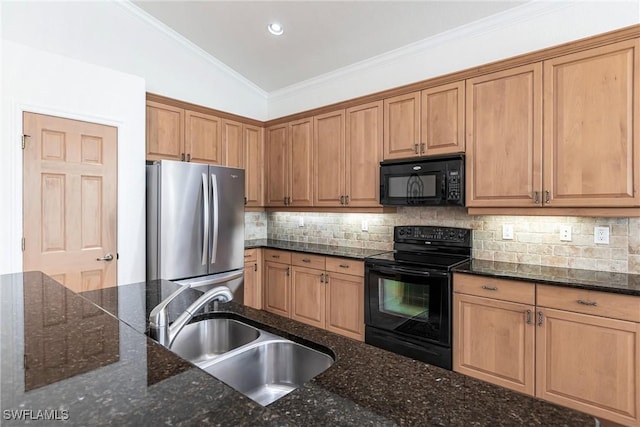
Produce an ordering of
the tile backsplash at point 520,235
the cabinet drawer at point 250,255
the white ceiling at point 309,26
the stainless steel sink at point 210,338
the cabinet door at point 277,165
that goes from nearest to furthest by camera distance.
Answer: the stainless steel sink at point 210,338
the tile backsplash at point 520,235
the white ceiling at point 309,26
the cabinet drawer at point 250,255
the cabinet door at point 277,165

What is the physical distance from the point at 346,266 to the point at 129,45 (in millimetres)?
3019

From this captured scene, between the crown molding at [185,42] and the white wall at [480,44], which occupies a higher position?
the crown molding at [185,42]

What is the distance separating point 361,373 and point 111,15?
388cm

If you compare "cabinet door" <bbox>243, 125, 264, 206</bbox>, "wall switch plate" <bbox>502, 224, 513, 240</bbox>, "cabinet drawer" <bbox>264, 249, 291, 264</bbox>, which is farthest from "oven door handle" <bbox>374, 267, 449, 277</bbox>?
"cabinet door" <bbox>243, 125, 264, 206</bbox>

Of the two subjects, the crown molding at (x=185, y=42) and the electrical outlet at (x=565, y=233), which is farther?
the crown molding at (x=185, y=42)

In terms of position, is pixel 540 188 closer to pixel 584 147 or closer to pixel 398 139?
pixel 584 147

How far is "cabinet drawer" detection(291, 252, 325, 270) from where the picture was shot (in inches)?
136

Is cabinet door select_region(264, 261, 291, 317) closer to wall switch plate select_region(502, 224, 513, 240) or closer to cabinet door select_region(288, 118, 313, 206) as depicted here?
cabinet door select_region(288, 118, 313, 206)

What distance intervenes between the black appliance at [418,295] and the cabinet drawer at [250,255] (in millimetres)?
1495

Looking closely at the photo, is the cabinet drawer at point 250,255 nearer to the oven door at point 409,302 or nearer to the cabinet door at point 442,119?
the oven door at point 409,302

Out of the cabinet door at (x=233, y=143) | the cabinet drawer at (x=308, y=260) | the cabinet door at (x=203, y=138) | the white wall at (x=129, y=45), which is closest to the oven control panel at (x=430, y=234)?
the cabinet drawer at (x=308, y=260)

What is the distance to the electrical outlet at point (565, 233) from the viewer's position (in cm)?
255

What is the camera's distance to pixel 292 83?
4336mm

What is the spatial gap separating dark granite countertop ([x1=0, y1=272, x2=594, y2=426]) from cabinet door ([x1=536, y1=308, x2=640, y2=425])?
1.65m
